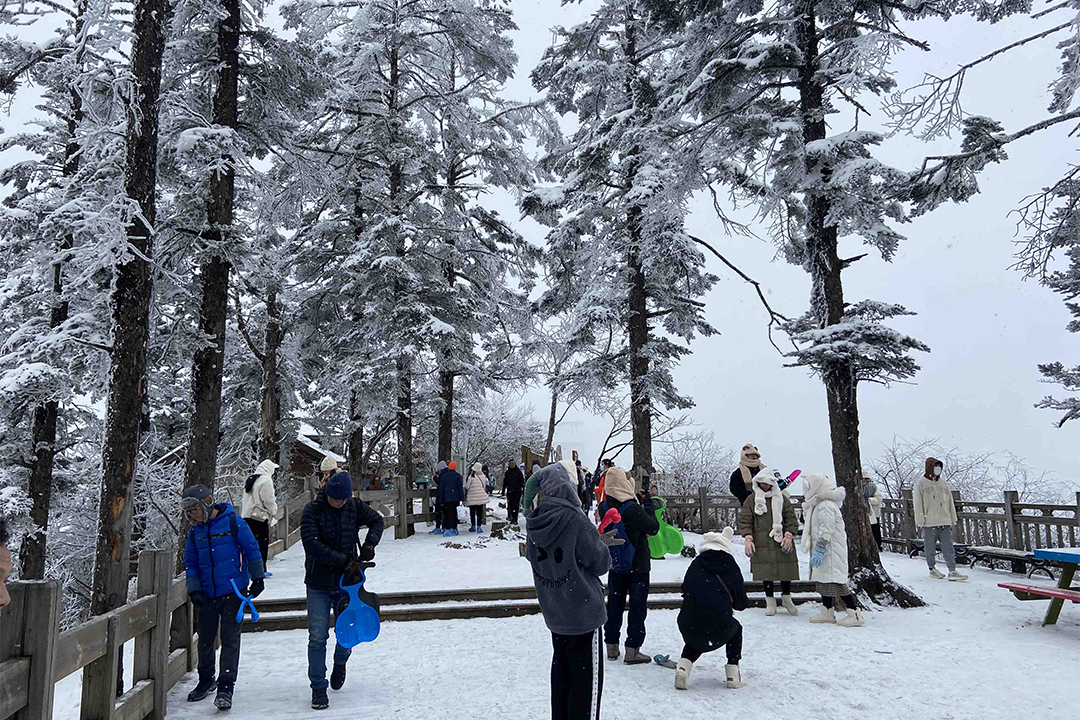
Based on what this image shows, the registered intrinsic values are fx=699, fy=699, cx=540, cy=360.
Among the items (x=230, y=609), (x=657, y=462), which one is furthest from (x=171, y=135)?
(x=657, y=462)

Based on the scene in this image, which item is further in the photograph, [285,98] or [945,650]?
[285,98]

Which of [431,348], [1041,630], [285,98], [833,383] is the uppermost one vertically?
[285,98]

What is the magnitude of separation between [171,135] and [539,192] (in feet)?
25.2

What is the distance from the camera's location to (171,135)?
11430 mm

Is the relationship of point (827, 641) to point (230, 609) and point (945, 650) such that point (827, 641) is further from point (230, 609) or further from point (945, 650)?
point (230, 609)

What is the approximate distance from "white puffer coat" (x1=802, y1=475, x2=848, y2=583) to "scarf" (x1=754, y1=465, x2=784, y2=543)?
32cm

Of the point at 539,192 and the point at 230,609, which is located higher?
the point at 539,192

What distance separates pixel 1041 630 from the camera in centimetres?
811

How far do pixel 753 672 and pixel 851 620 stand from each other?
248 centimetres

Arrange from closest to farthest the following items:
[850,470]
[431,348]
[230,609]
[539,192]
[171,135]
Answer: [230,609]
[850,470]
[171,135]
[539,192]
[431,348]

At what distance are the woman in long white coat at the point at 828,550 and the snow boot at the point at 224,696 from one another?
20.9ft

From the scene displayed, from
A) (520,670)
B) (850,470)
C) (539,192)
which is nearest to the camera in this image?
(520,670)

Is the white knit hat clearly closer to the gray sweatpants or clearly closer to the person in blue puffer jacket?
the person in blue puffer jacket

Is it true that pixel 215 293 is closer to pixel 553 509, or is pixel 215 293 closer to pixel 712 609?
pixel 553 509
